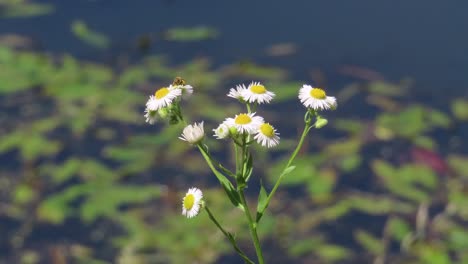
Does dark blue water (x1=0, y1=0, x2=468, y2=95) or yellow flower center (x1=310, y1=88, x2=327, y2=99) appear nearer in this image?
yellow flower center (x1=310, y1=88, x2=327, y2=99)

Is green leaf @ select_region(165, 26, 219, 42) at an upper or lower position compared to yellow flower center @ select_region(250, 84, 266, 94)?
upper

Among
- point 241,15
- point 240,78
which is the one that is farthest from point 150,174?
point 241,15

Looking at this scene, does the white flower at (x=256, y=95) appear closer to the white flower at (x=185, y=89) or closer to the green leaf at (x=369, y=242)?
the white flower at (x=185, y=89)

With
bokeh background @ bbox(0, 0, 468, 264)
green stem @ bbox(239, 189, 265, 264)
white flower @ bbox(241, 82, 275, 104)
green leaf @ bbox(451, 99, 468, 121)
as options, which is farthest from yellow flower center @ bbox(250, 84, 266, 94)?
green leaf @ bbox(451, 99, 468, 121)

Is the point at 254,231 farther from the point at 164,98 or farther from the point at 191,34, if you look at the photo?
the point at 191,34

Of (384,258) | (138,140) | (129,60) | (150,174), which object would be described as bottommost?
(384,258)

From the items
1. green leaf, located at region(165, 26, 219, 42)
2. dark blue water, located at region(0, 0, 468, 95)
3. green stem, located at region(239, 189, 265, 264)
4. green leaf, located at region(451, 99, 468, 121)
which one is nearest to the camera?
green stem, located at region(239, 189, 265, 264)

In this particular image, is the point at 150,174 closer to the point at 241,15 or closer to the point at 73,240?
the point at 73,240

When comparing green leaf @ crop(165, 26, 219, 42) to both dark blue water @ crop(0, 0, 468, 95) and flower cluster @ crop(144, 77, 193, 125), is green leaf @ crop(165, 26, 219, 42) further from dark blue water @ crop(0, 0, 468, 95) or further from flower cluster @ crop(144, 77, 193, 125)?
flower cluster @ crop(144, 77, 193, 125)
